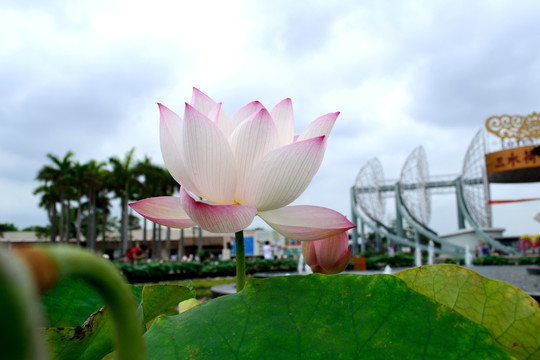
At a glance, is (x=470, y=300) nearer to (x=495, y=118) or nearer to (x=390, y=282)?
(x=390, y=282)

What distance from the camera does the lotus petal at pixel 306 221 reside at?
50cm

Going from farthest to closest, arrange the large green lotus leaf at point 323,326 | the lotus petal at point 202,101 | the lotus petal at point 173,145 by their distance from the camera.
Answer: the lotus petal at point 202,101 → the lotus petal at point 173,145 → the large green lotus leaf at point 323,326

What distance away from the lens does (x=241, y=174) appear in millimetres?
512

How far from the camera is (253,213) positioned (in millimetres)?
475

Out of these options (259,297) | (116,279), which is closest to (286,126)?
(259,297)

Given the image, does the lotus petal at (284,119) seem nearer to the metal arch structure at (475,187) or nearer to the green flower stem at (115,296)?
the green flower stem at (115,296)

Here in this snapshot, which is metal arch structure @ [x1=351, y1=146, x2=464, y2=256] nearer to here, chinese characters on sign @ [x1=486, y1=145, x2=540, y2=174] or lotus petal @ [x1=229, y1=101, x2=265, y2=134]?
chinese characters on sign @ [x1=486, y1=145, x2=540, y2=174]

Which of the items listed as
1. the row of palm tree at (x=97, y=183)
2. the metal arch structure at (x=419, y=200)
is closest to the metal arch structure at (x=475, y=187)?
the metal arch structure at (x=419, y=200)

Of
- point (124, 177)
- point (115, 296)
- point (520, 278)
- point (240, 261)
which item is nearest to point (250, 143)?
point (240, 261)

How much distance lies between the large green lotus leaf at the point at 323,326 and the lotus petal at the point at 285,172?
0.13 meters

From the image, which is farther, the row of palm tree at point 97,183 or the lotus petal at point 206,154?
the row of palm tree at point 97,183

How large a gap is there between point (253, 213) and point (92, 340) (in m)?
0.22

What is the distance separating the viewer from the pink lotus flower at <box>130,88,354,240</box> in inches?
18.5

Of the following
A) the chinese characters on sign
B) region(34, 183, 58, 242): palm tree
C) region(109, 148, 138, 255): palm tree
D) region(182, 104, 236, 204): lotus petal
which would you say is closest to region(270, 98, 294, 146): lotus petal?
region(182, 104, 236, 204): lotus petal
